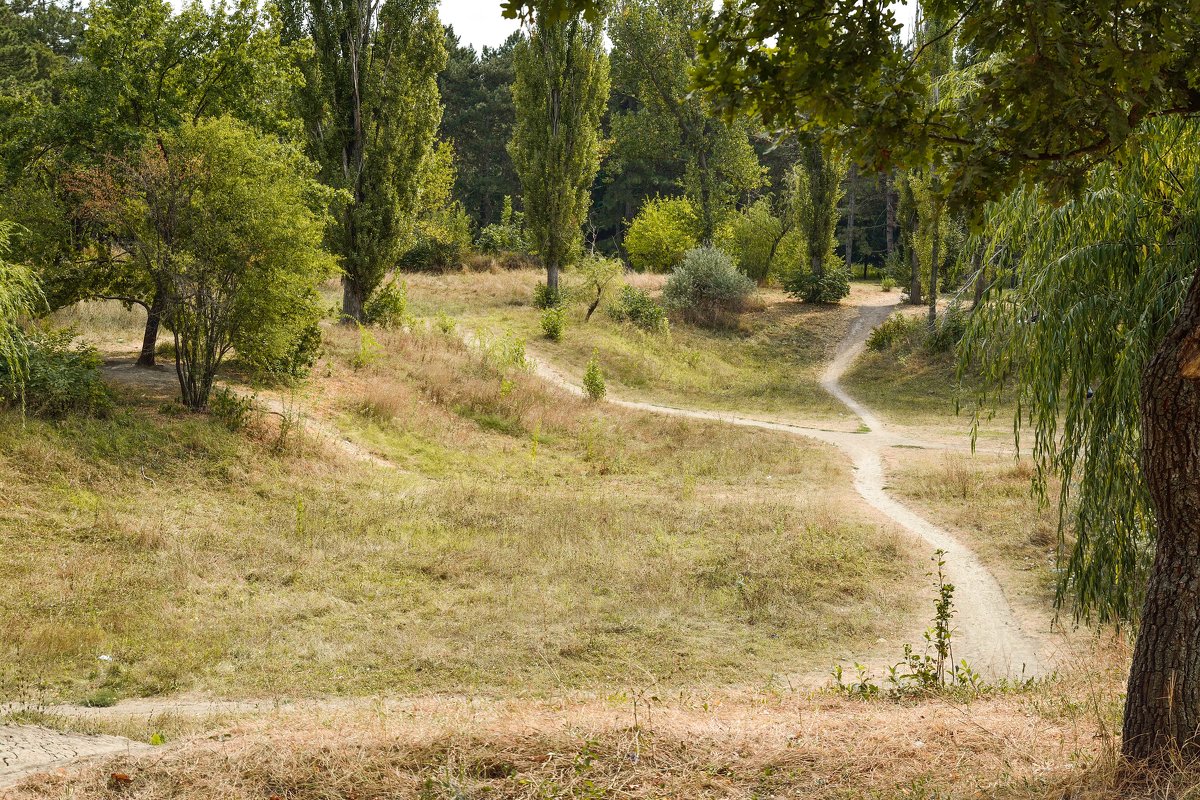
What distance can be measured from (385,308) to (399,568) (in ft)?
48.1

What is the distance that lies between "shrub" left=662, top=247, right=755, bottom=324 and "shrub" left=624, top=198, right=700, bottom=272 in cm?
747

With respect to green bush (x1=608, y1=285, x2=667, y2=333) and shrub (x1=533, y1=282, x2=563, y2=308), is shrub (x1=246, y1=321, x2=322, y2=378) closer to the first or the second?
shrub (x1=533, y1=282, x2=563, y2=308)

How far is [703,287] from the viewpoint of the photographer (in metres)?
36.8

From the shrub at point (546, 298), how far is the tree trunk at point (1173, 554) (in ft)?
91.6

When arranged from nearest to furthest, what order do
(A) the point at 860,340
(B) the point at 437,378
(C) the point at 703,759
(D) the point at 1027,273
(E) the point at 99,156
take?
(C) the point at 703,759, (D) the point at 1027,273, (E) the point at 99,156, (B) the point at 437,378, (A) the point at 860,340

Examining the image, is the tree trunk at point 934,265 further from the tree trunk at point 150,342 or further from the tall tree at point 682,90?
the tree trunk at point 150,342

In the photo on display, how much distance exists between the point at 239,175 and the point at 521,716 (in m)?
12.5

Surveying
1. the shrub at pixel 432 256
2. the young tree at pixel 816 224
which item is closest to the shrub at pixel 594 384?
the shrub at pixel 432 256

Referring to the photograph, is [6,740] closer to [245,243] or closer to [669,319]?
[245,243]

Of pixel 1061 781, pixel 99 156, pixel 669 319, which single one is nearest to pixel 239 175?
pixel 99 156

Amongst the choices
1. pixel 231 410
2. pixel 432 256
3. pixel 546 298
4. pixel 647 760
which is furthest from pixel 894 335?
pixel 647 760

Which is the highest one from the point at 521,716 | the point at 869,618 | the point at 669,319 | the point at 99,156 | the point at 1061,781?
the point at 99,156

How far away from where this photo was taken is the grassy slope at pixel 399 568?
28.2 ft

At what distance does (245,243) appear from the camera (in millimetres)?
15219
